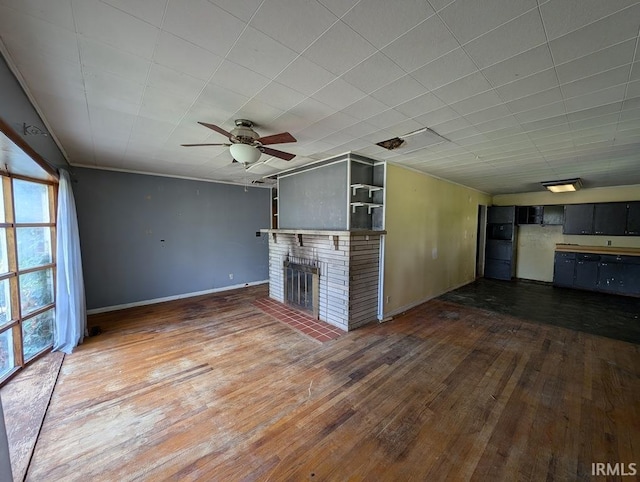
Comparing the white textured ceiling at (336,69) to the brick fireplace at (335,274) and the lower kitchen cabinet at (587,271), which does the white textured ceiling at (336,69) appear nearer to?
the brick fireplace at (335,274)

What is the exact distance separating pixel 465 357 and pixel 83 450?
3579 millimetres

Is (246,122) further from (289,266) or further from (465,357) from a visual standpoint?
(465,357)

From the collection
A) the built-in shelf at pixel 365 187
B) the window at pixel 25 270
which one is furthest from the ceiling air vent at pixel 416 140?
the window at pixel 25 270

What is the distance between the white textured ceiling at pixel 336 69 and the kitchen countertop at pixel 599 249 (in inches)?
154

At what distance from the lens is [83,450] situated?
172 cm

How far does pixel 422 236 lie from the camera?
15.9 feet

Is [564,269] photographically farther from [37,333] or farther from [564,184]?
[37,333]

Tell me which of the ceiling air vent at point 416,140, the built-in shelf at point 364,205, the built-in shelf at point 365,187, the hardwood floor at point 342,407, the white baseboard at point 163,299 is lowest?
the hardwood floor at point 342,407

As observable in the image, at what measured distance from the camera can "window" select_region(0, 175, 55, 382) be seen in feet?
8.23

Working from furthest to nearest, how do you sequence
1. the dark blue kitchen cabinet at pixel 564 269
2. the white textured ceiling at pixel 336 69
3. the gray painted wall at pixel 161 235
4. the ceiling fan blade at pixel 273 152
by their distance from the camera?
the dark blue kitchen cabinet at pixel 564 269
the gray painted wall at pixel 161 235
the ceiling fan blade at pixel 273 152
the white textured ceiling at pixel 336 69

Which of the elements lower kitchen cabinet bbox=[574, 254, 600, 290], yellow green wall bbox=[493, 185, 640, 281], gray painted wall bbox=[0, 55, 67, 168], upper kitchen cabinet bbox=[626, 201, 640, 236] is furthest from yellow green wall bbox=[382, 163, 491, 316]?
gray painted wall bbox=[0, 55, 67, 168]

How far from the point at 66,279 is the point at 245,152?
9.24 feet

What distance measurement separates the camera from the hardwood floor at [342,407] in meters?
1.62

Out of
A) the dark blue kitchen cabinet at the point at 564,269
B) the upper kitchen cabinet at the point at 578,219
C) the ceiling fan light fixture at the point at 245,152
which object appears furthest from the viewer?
the dark blue kitchen cabinet at the point at 564,269
